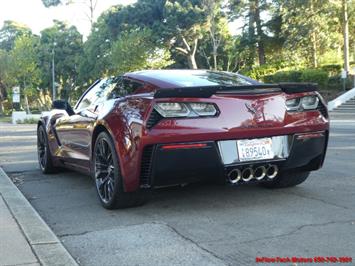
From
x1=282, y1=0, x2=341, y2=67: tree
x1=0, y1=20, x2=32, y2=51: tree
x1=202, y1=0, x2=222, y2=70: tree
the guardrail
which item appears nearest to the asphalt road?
the guardrail

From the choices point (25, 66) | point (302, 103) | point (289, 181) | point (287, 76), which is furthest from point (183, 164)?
point (25, 66)

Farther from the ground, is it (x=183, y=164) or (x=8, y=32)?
(x=8, y=32)

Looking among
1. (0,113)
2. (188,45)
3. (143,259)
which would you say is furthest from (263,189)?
(0,113)

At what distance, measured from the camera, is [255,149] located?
15.2ft

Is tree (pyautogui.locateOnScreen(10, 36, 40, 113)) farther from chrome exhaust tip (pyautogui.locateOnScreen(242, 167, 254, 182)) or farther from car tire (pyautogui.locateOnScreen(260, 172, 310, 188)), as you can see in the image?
chrome exhaust tip (pyautogui.locateOnScreen(242, 167, 254, 182))

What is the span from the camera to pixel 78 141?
5930mm

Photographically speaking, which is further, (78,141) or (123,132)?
(78,141)

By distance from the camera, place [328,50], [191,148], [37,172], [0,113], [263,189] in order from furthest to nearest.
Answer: [0,113], [328,50], [37,172], [263,189], [191,148]

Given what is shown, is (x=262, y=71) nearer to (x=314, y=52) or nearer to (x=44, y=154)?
(x=314, y=52)

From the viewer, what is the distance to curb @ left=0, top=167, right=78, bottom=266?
11.7ft

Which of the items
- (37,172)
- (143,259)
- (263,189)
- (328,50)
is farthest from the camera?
(328,50)

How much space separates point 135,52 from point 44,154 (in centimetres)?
3681

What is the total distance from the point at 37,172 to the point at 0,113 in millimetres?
64069

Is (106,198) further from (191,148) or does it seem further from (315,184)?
(315,184)
